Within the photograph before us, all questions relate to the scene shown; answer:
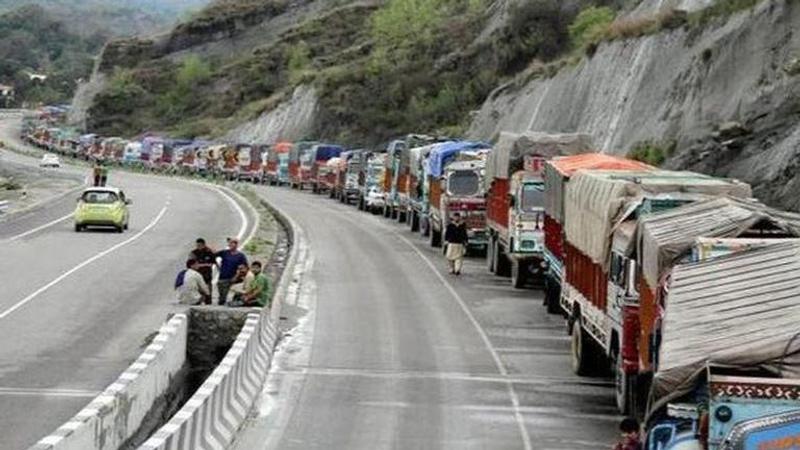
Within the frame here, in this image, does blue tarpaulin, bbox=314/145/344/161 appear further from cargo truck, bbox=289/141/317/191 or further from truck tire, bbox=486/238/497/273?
truck tire, bbox=486/238/497/273

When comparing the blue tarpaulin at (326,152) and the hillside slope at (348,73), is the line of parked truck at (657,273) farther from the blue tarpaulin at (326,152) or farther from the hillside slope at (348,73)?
the hillside slope at (348,73)

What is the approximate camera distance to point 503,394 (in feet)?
74.7

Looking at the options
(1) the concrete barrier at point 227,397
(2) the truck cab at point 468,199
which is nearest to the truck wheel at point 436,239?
(2) the truck cab at point 468,199

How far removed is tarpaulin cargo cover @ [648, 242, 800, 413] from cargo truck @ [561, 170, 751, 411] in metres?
4.18

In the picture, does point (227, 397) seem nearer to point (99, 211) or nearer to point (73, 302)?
point (73, 302)

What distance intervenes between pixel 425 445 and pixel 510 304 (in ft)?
51.3

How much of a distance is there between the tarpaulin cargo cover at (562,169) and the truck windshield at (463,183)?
13376 millimetres

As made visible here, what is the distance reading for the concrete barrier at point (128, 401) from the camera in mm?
14141

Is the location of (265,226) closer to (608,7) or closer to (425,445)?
(425,445)

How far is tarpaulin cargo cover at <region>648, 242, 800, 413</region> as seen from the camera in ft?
40.8

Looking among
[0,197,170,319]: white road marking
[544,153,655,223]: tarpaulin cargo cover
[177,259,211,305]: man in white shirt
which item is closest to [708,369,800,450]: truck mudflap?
[177,259,211,305]: man in white shirt

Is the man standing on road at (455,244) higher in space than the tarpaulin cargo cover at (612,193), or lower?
lower

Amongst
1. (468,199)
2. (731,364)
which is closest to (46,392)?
(731,364)

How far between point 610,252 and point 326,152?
75091 mm
